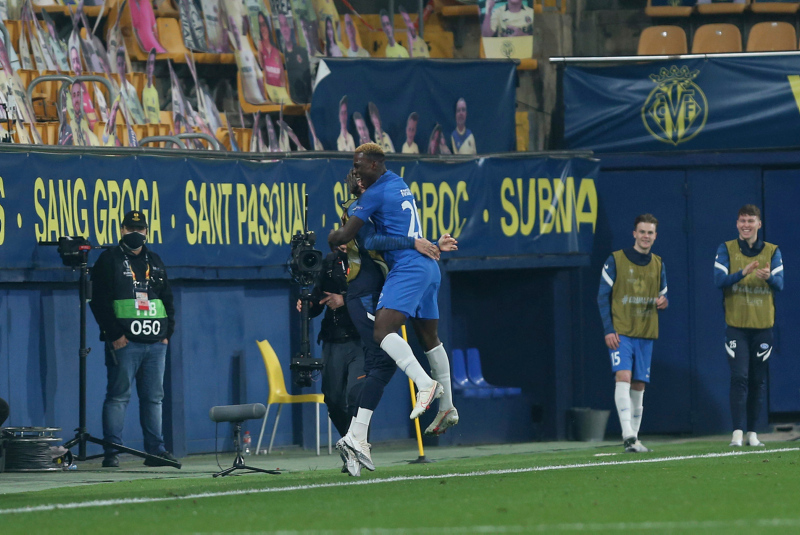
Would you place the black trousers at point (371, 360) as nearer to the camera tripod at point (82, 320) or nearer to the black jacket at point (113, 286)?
the camera tripod at point (82, 320)

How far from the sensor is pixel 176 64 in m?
15.8

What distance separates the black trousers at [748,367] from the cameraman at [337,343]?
3.92 meters

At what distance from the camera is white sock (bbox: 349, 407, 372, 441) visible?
8.09m

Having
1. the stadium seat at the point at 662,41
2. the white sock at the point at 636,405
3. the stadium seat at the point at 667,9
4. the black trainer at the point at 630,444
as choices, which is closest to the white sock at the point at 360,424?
the black trainer at the point at 630,444

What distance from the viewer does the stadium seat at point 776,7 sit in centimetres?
1702

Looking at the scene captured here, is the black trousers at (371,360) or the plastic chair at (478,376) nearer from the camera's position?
the black trousers at (371,360)

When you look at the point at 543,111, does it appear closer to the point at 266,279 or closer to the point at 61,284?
the point at 266,279

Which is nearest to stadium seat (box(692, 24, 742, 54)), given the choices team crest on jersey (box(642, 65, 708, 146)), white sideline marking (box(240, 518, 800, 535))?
team crest on jersey (box(642, 65, 708, 146))

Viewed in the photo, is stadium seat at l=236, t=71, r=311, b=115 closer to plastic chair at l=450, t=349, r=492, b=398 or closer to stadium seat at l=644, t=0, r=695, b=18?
plastic chair at l=450, t=349, r=492, b=398

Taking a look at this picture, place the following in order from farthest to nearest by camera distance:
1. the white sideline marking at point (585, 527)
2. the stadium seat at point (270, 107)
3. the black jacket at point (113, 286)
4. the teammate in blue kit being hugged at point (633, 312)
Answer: the stadium seat at point (270, 107)
the teammate in blue kit being hugged at point (633, 312)
the black jacket at point (113, 286)
the white sideline marking at point (585, 527)

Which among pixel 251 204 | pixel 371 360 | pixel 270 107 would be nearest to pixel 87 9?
pixel 270 107

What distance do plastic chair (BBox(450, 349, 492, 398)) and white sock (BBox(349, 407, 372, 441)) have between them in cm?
583

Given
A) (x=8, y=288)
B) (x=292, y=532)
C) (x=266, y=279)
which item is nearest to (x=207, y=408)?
(x=266, y=279)

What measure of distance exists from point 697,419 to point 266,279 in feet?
16.3
